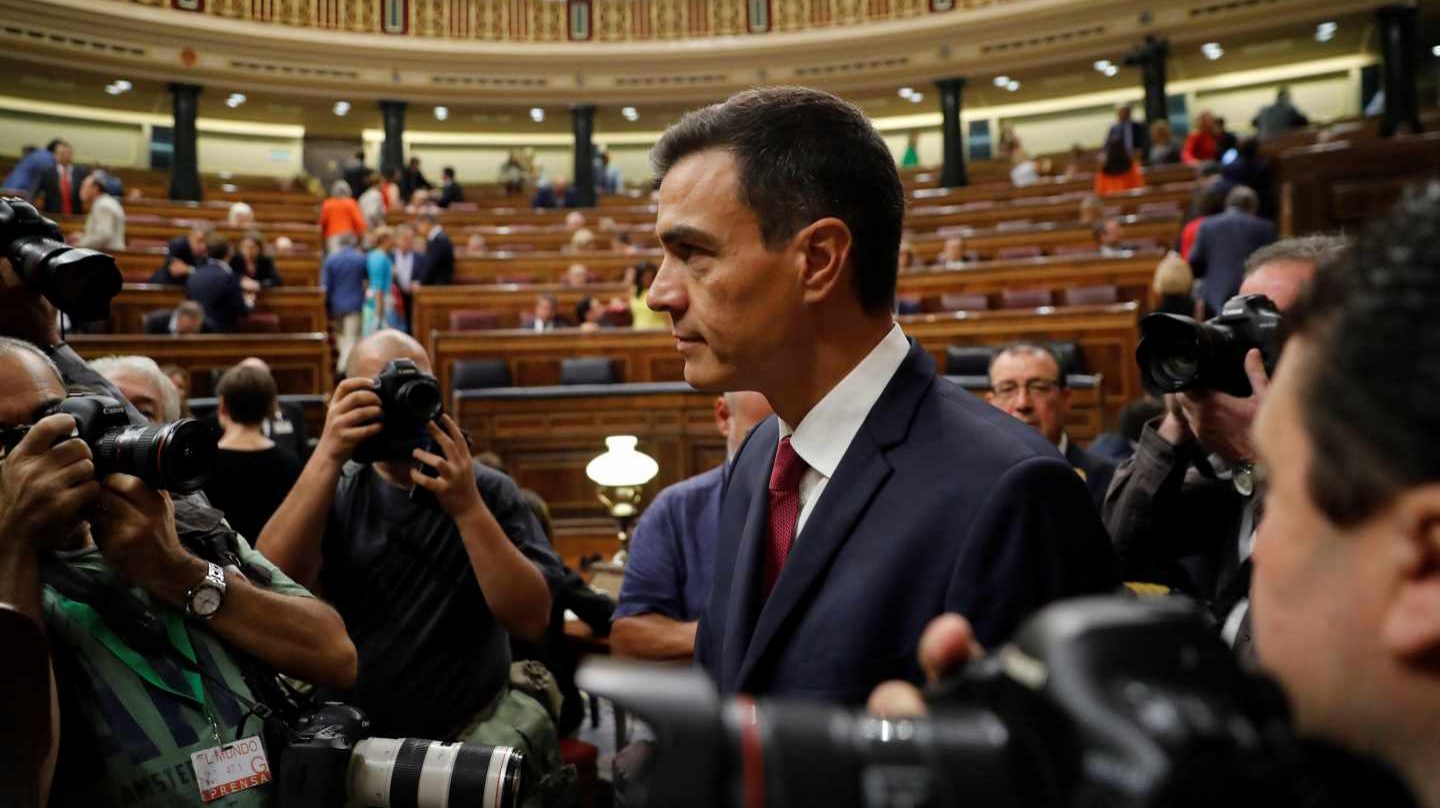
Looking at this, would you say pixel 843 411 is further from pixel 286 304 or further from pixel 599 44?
pixel 599 44

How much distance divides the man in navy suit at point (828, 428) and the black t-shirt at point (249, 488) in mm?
2466

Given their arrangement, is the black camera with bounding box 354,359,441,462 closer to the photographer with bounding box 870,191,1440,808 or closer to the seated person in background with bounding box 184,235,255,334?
the photographer with bounding box 870,191,1440,808

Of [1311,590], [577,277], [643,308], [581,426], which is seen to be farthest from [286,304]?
[1311,590]

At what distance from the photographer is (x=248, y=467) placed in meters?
3.46

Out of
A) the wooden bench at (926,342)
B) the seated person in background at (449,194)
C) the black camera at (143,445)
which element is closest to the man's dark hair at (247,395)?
the black camera at (143,445)

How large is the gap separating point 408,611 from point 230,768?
912 millimetres

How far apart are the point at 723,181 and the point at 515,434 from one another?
6.31m

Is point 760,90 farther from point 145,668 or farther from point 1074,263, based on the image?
point 1074,263

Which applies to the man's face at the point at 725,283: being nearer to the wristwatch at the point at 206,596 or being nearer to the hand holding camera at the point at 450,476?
the wristwatch at the point at 206,596

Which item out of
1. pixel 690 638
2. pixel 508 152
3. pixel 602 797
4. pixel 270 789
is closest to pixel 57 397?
pixel 270 789

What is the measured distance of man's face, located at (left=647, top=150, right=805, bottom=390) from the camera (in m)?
1.28

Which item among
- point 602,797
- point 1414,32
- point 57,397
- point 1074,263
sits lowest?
point 602,797

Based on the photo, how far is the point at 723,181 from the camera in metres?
1.29

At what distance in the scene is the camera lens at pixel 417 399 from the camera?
2.26 m
